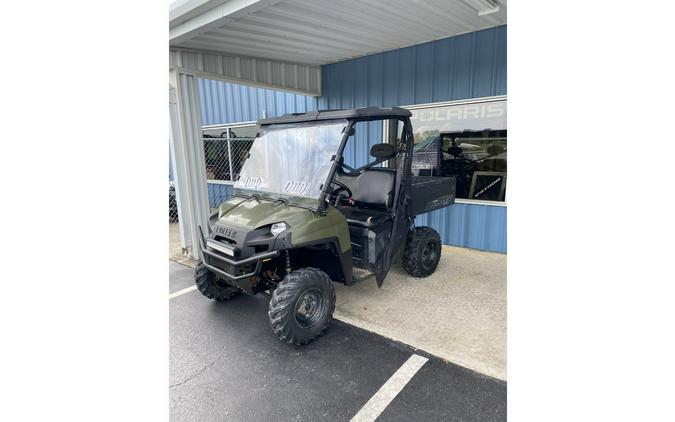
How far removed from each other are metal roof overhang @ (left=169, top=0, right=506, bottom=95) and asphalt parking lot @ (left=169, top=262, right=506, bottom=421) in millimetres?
3116

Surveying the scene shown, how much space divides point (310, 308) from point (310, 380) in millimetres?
677

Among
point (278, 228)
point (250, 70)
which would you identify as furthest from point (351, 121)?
point (250, 70)

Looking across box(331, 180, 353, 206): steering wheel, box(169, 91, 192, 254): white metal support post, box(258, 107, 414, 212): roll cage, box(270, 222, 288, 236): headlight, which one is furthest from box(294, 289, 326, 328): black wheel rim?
box(169, 91, 192, 254): white metal support post

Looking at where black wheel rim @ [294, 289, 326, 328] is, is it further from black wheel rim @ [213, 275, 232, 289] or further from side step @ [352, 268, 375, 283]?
black wheel rim @ [213, 275, 232, 289]

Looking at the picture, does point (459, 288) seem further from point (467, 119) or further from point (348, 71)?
point (348, 71)

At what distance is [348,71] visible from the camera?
21.9ft

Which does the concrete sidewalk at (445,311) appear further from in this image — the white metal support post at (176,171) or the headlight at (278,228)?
the white metal support post at (176,171)

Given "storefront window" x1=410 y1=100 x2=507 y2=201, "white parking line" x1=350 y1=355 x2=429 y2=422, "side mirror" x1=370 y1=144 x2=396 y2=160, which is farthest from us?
"storefront window" x1=410 y1=100 x2=507 y2=201

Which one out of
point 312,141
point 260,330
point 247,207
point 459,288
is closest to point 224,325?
point 260,330

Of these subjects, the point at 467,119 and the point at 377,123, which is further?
the point at 377,123

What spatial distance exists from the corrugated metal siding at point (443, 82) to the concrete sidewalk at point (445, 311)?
2.66 feet

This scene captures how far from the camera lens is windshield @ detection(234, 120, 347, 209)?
10.9 feet

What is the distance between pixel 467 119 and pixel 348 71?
246cm

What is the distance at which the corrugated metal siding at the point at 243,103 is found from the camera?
770 centimetres
